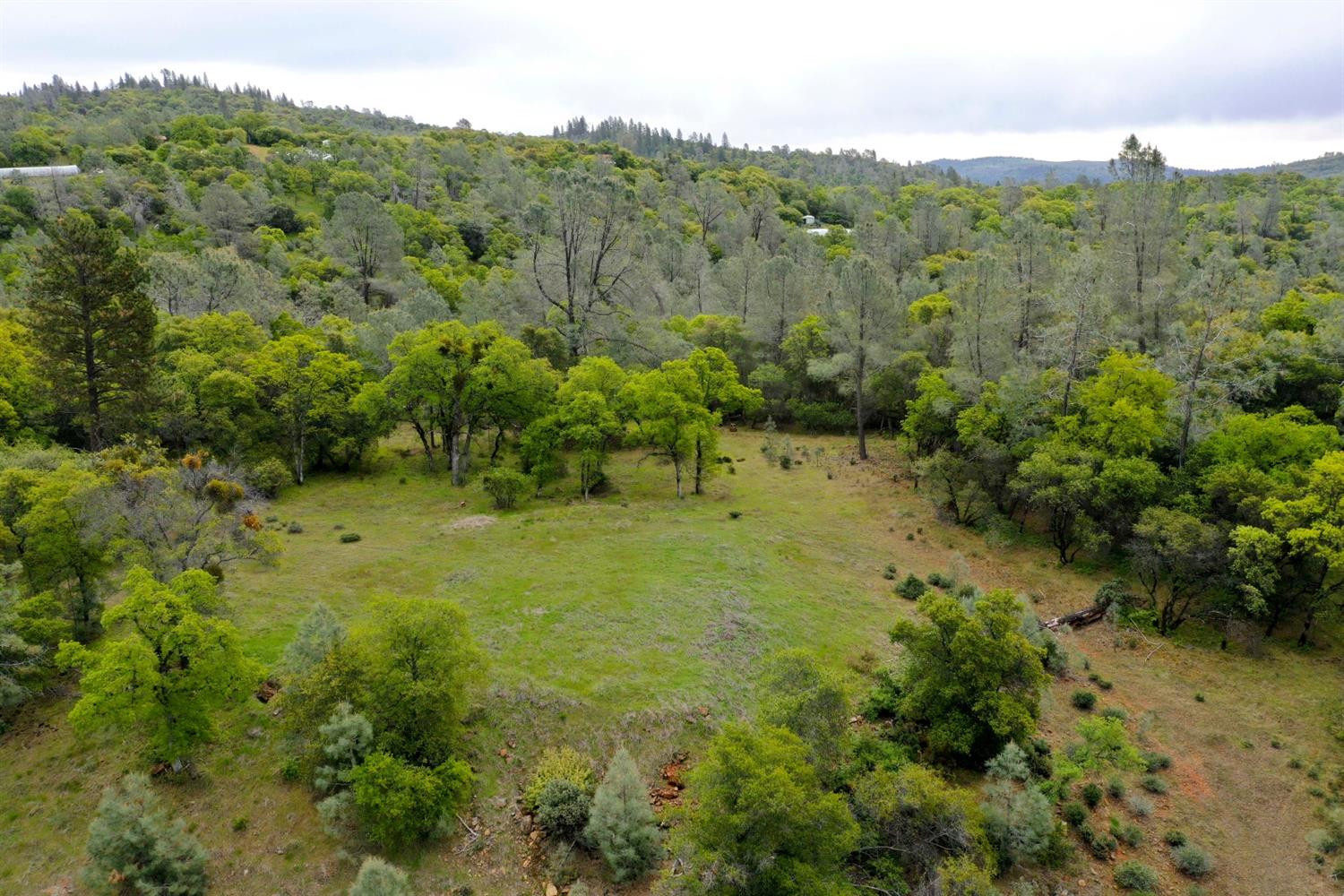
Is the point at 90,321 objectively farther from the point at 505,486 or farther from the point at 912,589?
the point at 912,589

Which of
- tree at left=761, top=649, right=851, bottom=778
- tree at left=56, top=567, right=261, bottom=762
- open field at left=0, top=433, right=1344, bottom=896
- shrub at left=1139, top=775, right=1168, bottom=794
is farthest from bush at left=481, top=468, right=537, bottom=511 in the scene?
shrub at left=1139, top=775, right=1168, bottom=794

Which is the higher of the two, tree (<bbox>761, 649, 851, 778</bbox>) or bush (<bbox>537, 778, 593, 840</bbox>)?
tree (<bbox>761, 649, 851, 778</bbox>)

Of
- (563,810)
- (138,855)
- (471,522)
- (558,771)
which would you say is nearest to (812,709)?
(563,810)

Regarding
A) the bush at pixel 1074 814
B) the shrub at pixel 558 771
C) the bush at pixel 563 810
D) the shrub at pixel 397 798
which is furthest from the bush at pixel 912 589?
the shrub at pixel 397 798

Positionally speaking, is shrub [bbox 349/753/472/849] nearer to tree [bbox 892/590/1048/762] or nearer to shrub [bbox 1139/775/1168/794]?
tree [bbox 892/590/1048/762]

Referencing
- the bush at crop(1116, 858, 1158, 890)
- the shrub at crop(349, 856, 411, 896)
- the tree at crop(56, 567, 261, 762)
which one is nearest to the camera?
the shrub at crop(349, 856, 411, 896)

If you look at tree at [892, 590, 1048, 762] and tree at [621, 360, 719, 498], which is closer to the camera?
tree at [892, 590, 1048, 762]

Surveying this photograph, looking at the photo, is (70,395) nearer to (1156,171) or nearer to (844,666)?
(844,666)
